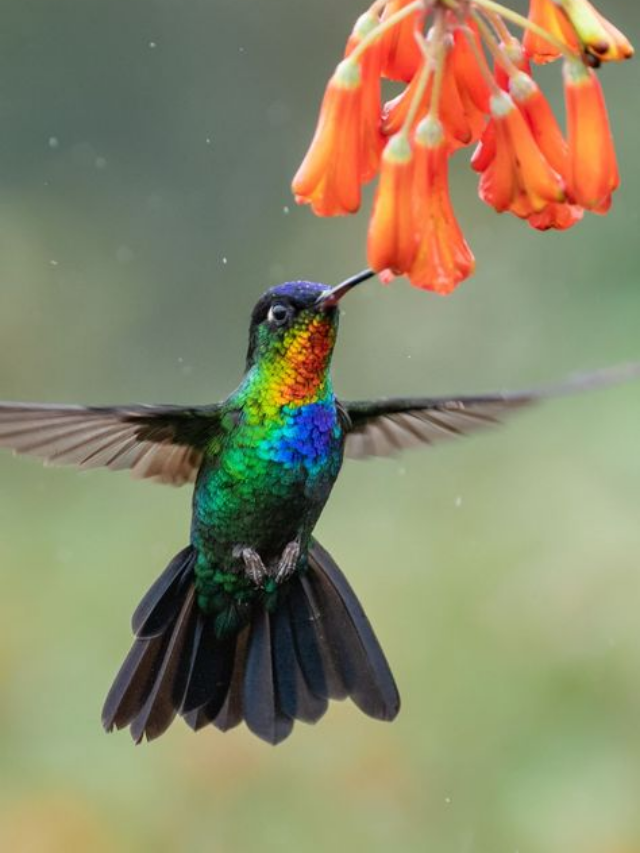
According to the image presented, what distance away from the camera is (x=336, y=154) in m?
2.04

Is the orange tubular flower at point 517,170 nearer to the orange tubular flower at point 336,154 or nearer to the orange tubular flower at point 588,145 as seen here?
the orange tubular flower at point 588,145

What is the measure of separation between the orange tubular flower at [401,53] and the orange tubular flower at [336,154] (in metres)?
0.12

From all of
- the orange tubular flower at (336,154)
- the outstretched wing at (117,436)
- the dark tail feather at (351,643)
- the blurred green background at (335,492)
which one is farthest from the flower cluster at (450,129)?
the blurred green background at (335,492)

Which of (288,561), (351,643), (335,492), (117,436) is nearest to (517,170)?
(117,436)

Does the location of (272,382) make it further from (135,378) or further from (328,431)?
(135,378)

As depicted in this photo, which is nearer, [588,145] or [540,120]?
[588,145]

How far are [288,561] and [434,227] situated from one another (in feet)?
3.43

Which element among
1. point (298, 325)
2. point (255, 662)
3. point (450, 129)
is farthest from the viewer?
point (255, 662)

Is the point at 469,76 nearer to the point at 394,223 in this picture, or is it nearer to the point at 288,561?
the point at 394,223

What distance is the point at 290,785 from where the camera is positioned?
13.8 feet

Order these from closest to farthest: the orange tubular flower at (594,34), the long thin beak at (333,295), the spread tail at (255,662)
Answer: the orange tubular flower at (594,34)
the long thin beak at (333,295)
the spread tail at (255,662)

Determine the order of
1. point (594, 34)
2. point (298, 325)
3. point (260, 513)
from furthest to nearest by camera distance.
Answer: point (260, 513) → point (298, 325) → point (594, 34)

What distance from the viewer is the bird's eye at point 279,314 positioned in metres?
2.55

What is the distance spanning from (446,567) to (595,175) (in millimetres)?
3001
